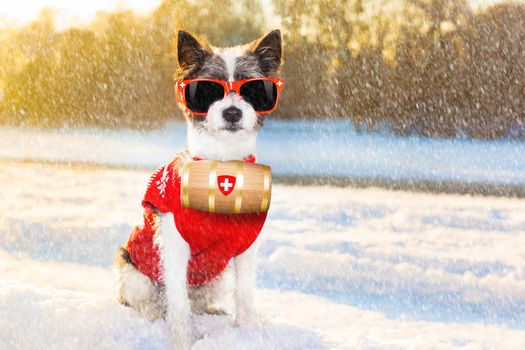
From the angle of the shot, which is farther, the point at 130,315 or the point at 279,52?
the point at 130,315

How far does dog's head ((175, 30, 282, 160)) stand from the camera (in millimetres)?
4770

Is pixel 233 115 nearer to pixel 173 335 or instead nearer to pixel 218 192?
pixel 218 192

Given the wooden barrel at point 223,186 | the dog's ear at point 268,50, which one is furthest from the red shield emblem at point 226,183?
the dog's ear at point 268,50

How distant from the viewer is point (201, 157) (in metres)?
4.92

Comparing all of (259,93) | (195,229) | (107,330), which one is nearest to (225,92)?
(259,93)

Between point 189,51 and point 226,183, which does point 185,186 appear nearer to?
point 226,183

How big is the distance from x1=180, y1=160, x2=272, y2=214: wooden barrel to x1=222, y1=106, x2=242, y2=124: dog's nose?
30cm

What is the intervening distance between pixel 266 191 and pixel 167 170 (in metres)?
0.75

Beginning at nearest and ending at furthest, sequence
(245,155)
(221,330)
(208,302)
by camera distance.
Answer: (245,155), (221,330), (208,302)

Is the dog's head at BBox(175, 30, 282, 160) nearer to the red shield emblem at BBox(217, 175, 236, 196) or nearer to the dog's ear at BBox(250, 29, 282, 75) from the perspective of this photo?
the dog's ear at BBox(250, 29, 282, 75)

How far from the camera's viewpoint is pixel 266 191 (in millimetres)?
4766

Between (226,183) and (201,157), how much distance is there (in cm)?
35

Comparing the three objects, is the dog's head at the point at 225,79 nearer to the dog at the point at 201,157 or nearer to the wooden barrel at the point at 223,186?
the dog at the point at 201,157

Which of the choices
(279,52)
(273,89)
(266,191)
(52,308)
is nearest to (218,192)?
(266,191)
